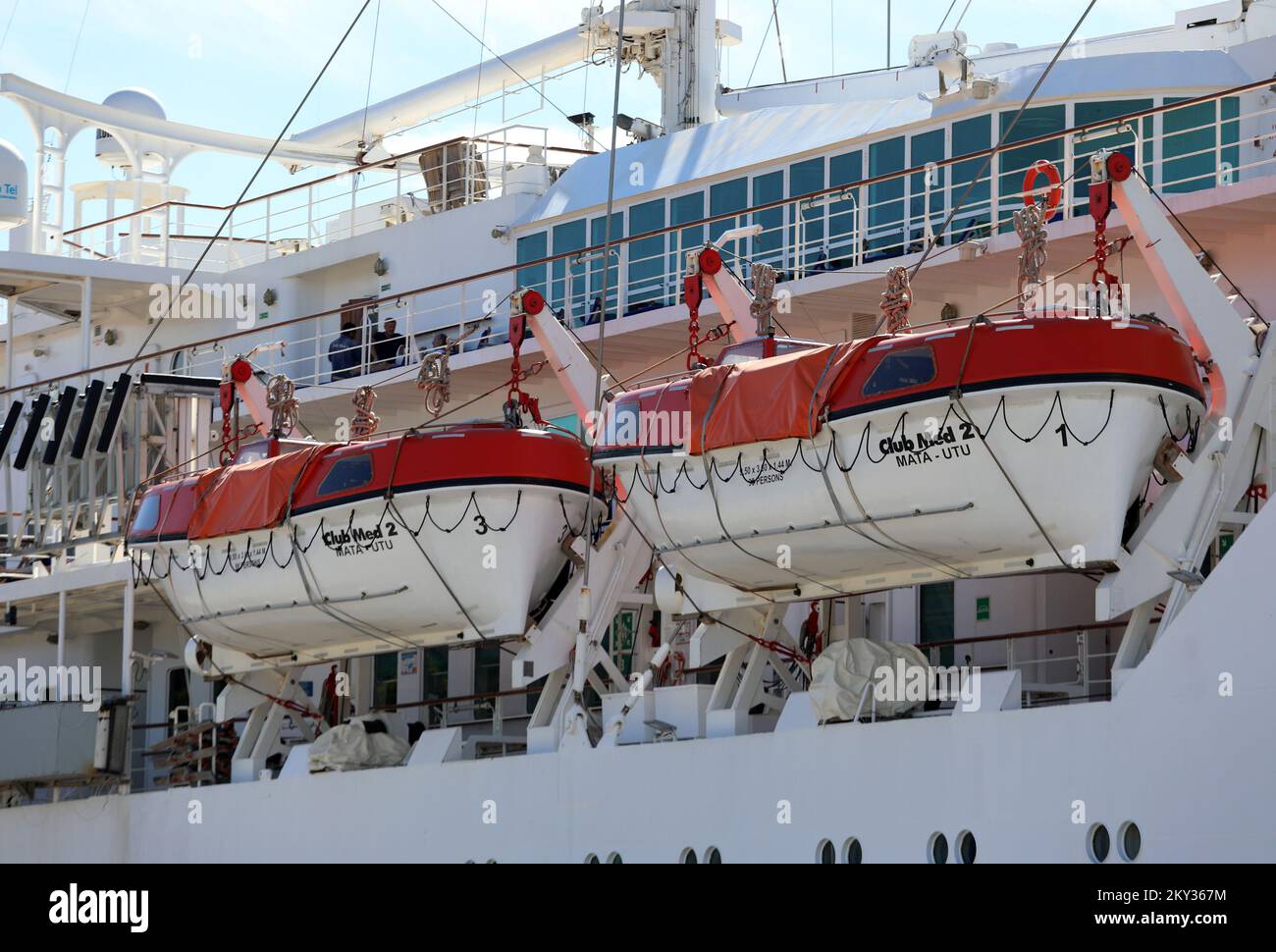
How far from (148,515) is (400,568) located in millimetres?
4182

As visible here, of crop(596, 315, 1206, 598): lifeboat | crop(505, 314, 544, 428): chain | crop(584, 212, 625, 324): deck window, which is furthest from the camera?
crop(584, 212, 625, 324): deck window

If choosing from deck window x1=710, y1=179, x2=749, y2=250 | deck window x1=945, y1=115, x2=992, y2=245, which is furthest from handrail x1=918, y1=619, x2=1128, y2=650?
deck window x1=710, y1=179, x2=749, y2=250

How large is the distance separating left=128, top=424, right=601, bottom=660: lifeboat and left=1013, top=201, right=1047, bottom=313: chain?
5306 mm

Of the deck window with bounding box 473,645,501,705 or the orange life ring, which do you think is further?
the deck window with bounding box 473,645,501,705

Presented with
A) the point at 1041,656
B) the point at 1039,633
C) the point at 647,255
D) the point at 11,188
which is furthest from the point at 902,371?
the point at 11,188

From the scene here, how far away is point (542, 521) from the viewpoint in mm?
18547

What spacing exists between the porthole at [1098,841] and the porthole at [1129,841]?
16cm

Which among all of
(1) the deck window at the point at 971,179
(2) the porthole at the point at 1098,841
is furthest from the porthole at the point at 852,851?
(1) the deck window at the point at 971,179

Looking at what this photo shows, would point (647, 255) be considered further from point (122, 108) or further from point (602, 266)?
point (122, 108)

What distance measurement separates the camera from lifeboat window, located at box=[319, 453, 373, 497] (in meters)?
18.8

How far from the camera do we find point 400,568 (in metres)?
18.7

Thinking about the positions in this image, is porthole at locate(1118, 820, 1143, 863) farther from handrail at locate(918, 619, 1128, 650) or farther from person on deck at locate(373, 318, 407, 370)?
person on deck at locate(373, 318, 407, 370)

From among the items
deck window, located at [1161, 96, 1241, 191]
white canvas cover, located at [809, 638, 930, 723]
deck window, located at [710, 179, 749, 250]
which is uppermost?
deck window, located at [710, 179, 749, 250]
